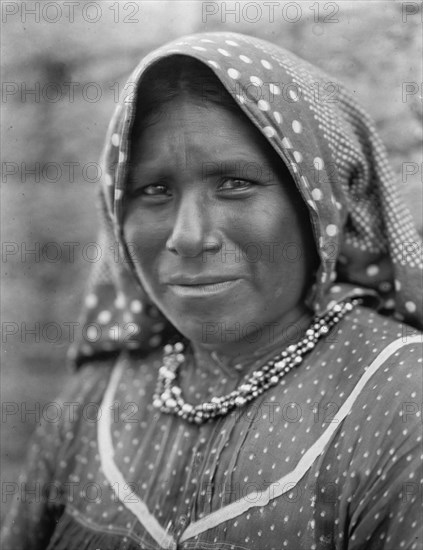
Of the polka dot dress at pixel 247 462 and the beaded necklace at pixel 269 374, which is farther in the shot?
the beaded necklace at pixel 269 374

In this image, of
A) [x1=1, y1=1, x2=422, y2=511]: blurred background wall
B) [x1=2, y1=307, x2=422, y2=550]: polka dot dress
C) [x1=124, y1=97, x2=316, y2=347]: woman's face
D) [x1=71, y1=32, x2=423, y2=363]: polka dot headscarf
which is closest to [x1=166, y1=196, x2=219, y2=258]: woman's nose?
[x1=124, y1=97, x2=316, y2=347]: woman's face

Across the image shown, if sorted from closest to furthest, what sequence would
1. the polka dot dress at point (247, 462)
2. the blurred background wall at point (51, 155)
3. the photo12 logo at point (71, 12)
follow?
the polka dot dress at point (247, 462) → the photo12 logo at point (71, 12) → the blurred background wall at point (51, 155)

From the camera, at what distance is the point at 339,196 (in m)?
1.40

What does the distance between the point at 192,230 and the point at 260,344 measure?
297 millimetres

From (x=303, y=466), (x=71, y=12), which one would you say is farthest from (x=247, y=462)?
(x=71, y=12)

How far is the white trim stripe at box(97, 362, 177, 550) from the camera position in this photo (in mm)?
1375

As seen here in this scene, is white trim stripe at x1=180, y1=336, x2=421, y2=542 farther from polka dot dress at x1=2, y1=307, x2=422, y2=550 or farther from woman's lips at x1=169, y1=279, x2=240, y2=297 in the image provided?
woman's lips at x1=169, y1=279, x2=240, y2=297

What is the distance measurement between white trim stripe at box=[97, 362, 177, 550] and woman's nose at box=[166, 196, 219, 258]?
0.50 metres

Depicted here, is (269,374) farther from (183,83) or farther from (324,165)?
(183,83)

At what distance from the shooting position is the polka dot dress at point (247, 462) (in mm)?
1152

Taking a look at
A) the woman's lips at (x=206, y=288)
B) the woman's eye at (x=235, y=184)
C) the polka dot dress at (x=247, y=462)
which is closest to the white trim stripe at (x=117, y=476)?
the polka dot dress at (x=247, y=462)

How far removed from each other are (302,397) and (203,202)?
0.40 metres

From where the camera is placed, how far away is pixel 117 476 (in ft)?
4.93

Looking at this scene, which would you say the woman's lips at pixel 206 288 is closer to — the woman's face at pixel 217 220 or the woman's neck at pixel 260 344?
the woman's face at pixel 217 220
